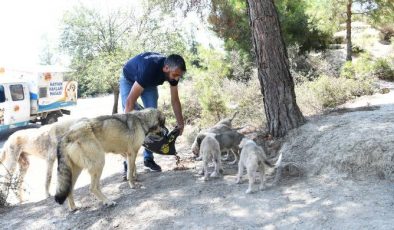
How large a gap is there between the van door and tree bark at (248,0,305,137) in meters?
12.3

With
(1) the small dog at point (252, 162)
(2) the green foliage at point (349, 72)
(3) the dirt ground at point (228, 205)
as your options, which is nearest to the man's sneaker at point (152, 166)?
(3) the dirt ground at point (228, 205)

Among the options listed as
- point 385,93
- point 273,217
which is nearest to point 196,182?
point 273,217

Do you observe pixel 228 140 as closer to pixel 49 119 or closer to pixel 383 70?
pixel 383 70

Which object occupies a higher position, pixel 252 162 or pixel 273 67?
pixel 273 67

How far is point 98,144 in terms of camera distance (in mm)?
5125

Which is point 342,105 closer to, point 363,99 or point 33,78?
point 363,99

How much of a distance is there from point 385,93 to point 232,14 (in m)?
5.45

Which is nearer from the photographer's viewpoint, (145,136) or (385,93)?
(145,136)

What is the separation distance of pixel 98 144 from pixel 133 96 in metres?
0.99

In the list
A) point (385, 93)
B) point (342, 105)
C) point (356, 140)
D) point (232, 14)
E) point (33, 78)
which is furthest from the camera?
point (33, 78)

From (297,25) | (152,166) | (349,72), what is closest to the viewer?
(152,166)

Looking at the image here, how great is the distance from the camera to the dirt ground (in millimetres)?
4105

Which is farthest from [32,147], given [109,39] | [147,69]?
[109,39]

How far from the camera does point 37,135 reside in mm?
6465
